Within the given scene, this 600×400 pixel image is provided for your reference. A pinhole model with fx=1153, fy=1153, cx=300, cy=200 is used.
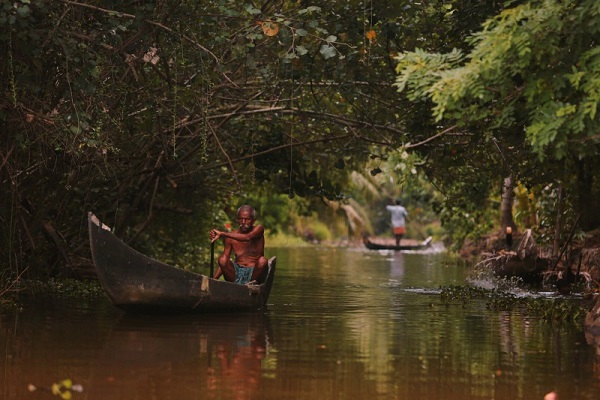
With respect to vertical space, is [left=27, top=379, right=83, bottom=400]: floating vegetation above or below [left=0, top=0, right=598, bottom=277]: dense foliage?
below

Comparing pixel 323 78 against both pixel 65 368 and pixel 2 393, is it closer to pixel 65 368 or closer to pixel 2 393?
pixel 65 368

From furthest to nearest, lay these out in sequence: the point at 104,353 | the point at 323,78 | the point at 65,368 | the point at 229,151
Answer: the point at 229,151, the point at 323,78, the point at 104,353, the point at 65,368

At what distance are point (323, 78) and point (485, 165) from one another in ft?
8.49

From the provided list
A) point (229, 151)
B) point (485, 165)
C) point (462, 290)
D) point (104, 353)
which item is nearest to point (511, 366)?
point (104, 353)

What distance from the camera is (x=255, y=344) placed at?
434 inches

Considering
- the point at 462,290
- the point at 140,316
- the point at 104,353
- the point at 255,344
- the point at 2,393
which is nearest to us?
the point at 2,393

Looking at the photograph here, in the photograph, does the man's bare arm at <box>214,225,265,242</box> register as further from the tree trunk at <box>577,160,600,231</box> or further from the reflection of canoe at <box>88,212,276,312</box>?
the tree trunk at <box>577,160,600,231</box>

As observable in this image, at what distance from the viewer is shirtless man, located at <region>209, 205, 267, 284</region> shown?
571 inches

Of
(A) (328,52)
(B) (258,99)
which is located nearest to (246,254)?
(B) (258,99)

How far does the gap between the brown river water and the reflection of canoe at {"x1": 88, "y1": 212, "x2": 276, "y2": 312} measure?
0.21 metres

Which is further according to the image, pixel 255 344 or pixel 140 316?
pixel 140 316

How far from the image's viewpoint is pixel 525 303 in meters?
15.6

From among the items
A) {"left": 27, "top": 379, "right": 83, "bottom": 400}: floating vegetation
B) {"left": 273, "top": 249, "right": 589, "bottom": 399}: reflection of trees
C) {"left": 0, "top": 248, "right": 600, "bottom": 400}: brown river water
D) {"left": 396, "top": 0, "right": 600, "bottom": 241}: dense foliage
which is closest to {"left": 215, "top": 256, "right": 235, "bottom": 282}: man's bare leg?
{"left": 0, "top": 248, "right": 600, "bottom": 400}: brown river water

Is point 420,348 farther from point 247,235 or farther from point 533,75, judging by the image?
point 247,235
